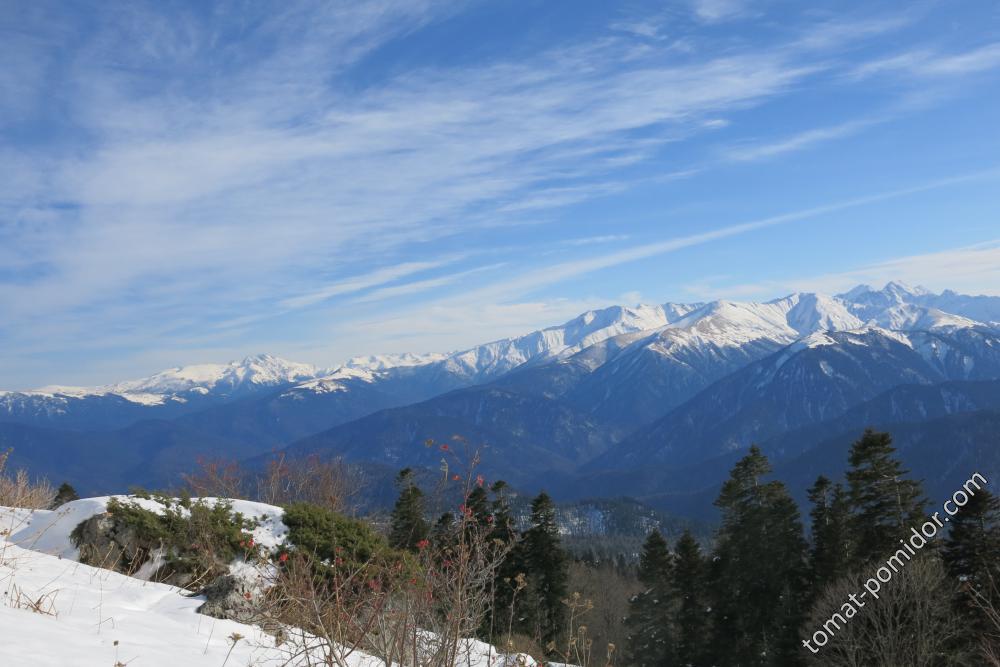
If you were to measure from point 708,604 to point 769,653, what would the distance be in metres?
4.75

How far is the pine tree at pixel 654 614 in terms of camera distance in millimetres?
40938

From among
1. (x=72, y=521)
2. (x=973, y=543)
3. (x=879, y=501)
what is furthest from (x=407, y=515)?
(x=973, y=543)

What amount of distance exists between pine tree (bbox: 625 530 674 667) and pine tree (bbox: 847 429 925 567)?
555 inches

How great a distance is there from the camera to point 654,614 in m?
41.4

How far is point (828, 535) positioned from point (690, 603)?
10.5 metres

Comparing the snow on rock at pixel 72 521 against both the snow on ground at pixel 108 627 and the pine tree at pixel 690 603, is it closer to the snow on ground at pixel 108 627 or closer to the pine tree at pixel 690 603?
the snow on ground at pixel 108 627

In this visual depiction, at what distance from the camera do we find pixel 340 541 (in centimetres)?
1744

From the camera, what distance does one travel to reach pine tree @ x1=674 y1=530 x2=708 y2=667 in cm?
3819

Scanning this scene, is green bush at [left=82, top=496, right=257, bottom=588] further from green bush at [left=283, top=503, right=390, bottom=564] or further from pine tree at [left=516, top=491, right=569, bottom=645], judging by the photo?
pine tree at [left=516, top=491, right=569, bottom=645]

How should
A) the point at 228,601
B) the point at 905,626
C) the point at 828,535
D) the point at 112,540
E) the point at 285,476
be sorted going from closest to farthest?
the point at 228,601
the point at 112,540
the point at 905,626
the point at 828,535
the point at 285,476

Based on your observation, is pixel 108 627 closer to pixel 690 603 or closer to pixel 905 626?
pixel 905 626

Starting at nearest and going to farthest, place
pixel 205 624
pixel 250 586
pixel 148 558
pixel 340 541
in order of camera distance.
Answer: pixel 205 624 < pixel 250 586 < pixel 148 558 < pixel 340 541

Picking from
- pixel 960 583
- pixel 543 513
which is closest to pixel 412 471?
pixel 543 513

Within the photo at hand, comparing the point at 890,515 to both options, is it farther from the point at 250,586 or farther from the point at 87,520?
the point at 87,520
